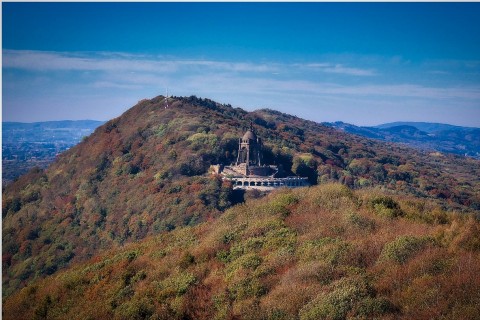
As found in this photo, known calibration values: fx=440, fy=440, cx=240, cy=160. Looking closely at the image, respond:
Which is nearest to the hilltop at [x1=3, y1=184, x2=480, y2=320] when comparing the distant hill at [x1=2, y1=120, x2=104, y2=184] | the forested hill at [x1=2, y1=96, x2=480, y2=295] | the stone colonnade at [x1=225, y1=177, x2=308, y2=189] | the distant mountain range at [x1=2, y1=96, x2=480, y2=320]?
the distant mountain range at [x1=2, y1=96, x2=480, y2=320]

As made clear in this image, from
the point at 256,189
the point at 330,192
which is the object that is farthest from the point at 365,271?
the point at 256,189

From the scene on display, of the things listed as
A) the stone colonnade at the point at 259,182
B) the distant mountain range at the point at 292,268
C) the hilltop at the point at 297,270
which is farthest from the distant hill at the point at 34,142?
the hilltop at the point at 297,270

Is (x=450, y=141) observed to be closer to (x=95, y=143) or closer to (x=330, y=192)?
(x=95, y=143)

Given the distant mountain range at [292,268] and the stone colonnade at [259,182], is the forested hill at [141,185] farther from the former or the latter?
the distant mountain range at [292,268]

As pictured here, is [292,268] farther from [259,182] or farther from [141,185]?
[141,185]

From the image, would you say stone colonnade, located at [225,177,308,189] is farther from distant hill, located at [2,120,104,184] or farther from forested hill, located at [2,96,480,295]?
distant hill, located at [2,120,104,184]

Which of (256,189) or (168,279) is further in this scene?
(256,189)
